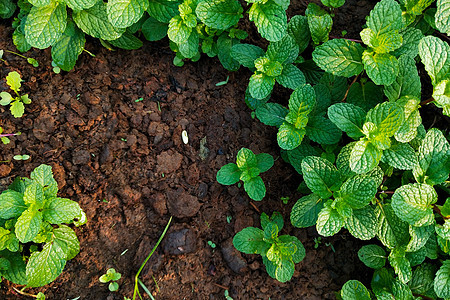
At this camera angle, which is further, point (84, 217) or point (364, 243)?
point (364, 243)

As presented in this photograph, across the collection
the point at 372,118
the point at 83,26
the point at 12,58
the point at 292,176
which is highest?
the point at 83,26

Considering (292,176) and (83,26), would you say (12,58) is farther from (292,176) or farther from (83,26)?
(292,176)

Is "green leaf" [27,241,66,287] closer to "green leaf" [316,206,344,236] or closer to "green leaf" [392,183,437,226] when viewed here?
"green leaf" [316,206,344,236]

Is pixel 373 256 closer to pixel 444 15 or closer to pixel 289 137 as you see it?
pixel 289 137

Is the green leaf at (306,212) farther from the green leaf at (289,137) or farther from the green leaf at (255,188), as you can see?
the green leaf at (289,137)

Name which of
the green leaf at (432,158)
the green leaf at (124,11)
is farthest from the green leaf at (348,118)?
the green leaf at (124,11)

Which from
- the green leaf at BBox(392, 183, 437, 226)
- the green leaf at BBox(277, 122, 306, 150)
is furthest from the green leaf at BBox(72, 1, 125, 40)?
the green leaf at BBox(392, 183, 437, 226)

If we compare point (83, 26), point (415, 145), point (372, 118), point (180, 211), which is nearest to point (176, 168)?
point (180, 211)
